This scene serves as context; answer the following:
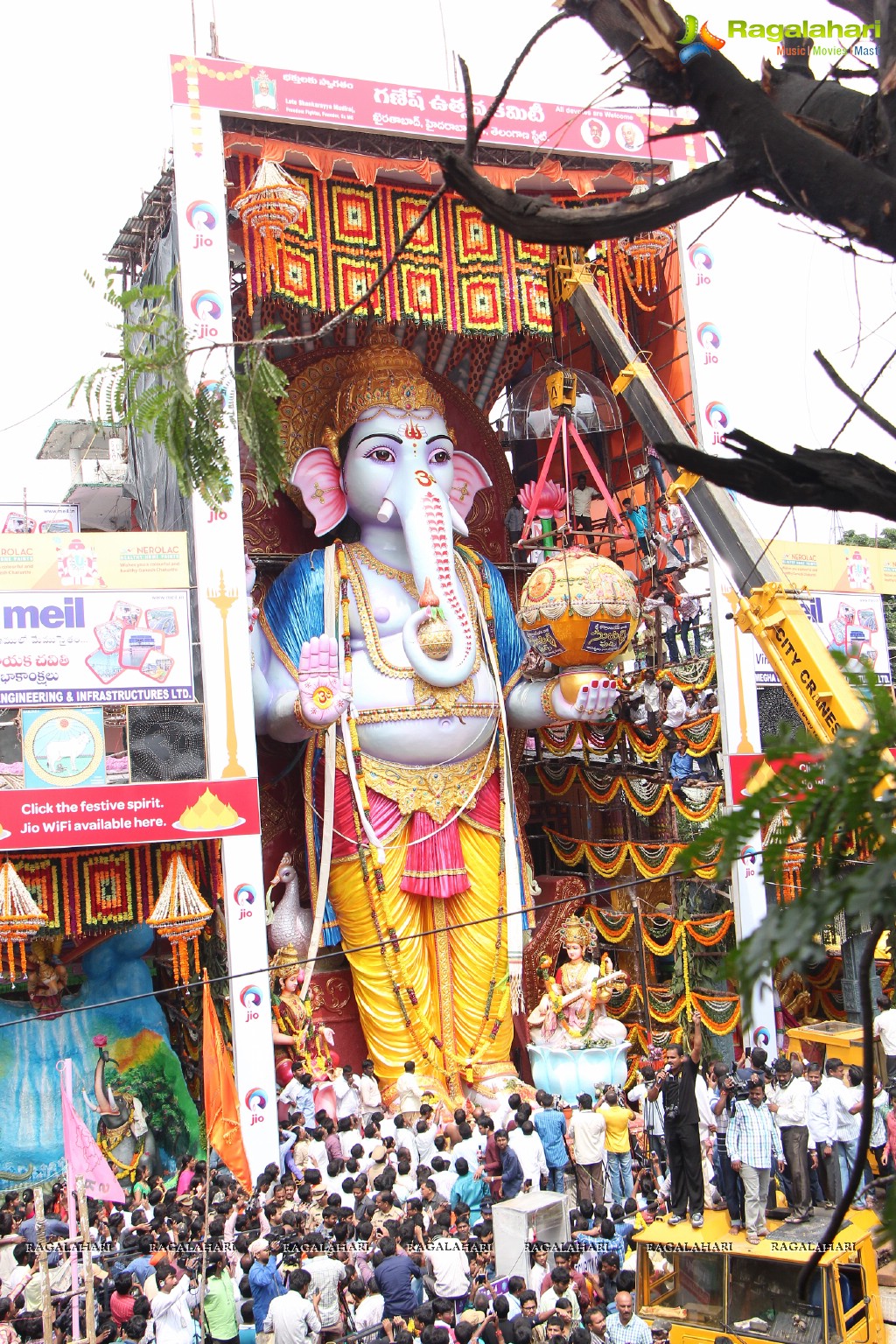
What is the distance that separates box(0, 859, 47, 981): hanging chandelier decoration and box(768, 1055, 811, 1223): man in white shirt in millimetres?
5105

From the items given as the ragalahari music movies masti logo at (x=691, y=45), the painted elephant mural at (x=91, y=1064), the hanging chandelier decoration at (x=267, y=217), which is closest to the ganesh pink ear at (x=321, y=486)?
the hanging chandelier decoration at (x=267, y=217)

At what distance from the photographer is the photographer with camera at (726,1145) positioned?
7.26 m

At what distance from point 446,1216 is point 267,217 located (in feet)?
24.3

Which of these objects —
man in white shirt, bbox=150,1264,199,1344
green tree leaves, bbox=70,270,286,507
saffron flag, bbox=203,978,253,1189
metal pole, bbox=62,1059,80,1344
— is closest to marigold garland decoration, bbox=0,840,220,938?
saffron flag, bbox=203,978,253,1189

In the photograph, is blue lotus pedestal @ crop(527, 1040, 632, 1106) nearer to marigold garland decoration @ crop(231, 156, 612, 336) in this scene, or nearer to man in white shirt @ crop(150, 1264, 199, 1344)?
man in white shirt @ crop(150, 1264, 199, 1344)

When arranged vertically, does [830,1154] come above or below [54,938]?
below

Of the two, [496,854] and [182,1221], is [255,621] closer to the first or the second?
[496,854]

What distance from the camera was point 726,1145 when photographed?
25.8ft

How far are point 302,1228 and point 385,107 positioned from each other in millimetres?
8379

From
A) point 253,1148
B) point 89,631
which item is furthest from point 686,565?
point 253,1148

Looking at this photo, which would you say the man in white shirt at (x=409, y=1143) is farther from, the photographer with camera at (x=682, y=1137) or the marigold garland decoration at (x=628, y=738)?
the marigold garland decoration at (x=628, y=738)

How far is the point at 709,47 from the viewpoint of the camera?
3180mm

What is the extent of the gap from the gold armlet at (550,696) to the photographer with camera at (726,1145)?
418cm

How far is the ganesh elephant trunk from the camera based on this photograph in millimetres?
11953
